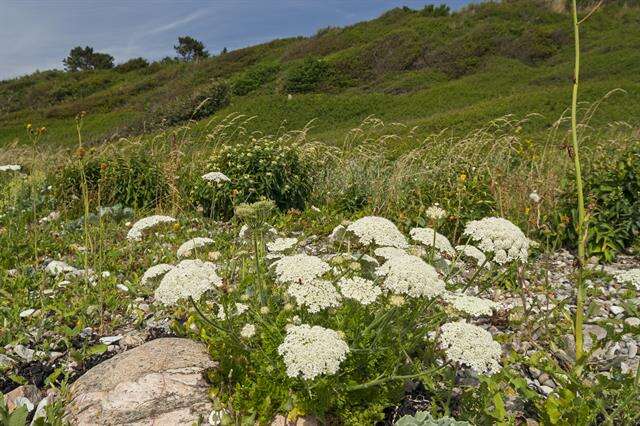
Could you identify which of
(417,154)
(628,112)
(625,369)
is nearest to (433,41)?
(628,112)

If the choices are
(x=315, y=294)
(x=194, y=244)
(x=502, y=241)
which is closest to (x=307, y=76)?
(x=194, y=244)

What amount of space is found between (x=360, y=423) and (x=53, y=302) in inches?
120

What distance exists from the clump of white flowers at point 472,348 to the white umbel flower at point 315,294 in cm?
57

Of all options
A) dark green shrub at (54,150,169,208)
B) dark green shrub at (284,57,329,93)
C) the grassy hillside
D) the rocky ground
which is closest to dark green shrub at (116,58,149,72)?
the grassy hillside

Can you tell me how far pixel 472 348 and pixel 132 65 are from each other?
55.9m

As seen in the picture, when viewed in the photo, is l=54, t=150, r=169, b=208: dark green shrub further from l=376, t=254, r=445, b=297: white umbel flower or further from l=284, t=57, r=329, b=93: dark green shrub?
l=284, t=57, r=329, b=93: dark green shrub

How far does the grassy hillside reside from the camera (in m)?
23.0

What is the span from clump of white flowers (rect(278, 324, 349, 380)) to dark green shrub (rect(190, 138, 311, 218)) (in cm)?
483

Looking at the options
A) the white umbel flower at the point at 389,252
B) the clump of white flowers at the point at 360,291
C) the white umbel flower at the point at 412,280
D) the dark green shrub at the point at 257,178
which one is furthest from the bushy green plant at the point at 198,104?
the white umbel flower at the point at 412,280

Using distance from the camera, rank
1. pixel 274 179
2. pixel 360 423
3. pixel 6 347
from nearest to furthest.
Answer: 1. pixel 360 423
2. pixel 6 347
3. pixel 274 179

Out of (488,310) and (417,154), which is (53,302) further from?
(417,154)

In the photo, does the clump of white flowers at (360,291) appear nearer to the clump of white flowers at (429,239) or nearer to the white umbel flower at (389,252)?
the white umbel flower at (389,252)

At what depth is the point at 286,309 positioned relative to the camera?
8.53 feet

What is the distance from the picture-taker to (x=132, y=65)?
5181 cm
